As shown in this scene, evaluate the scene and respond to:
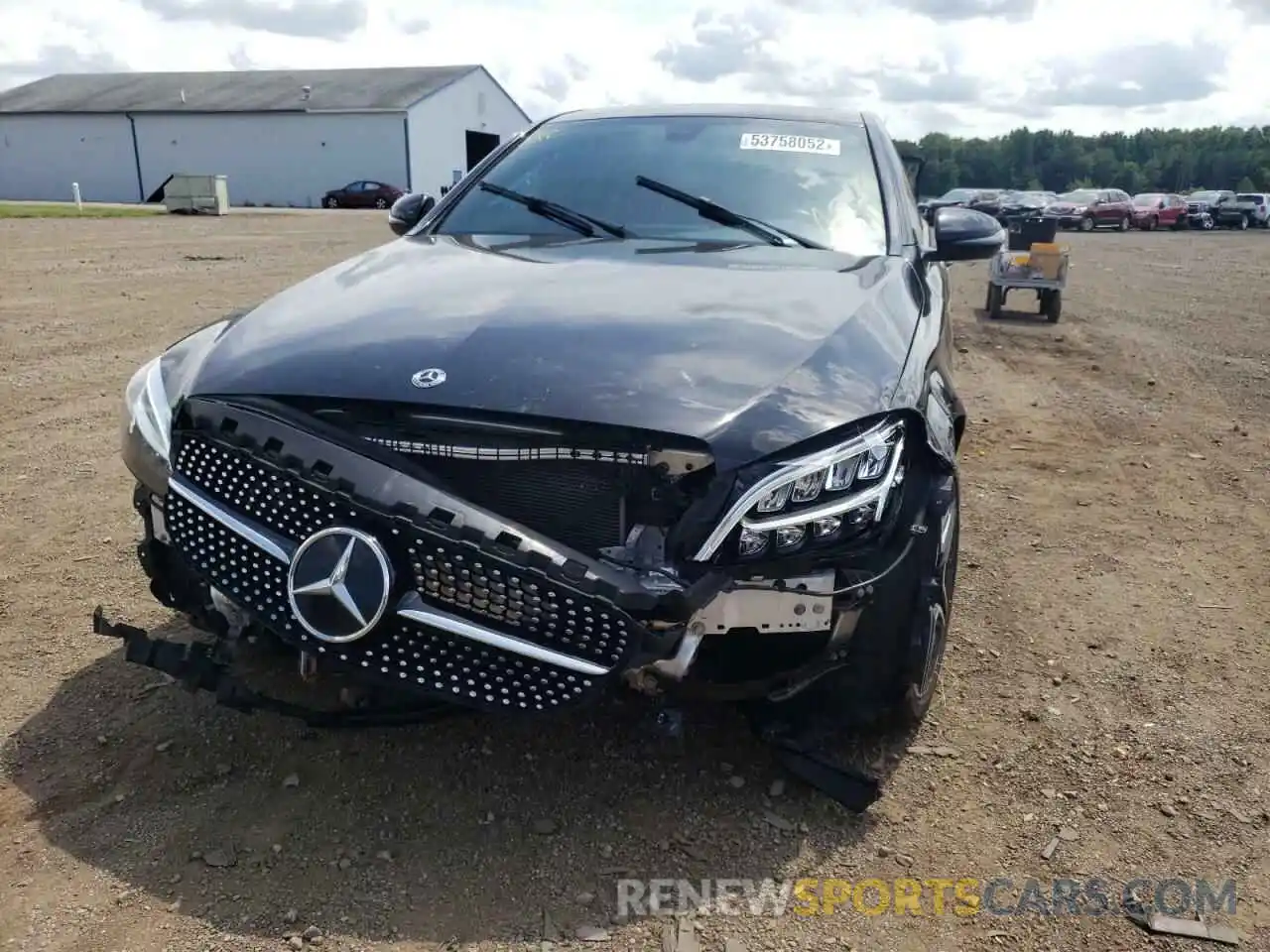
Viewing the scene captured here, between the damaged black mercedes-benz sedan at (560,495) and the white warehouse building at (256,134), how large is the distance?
45147 mm

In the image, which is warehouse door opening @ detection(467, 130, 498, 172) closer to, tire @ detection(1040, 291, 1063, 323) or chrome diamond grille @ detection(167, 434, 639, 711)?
tire @ detection(1040, 291, 1063, 323)

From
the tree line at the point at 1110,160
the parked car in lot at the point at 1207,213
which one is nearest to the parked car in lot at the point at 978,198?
the parked car in lot at the point at 1207,213

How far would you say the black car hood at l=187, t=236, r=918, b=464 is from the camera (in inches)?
85.2

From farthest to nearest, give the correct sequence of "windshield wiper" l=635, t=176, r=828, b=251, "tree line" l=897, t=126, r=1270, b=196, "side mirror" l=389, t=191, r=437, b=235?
"tree line" l=897, t=126, r=1270, b=196, "side mirror" l=389, t=191, r=437, b=235, "windshield wiper" l=635, t=176, r=828, b=251

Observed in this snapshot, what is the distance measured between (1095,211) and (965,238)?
115 feet

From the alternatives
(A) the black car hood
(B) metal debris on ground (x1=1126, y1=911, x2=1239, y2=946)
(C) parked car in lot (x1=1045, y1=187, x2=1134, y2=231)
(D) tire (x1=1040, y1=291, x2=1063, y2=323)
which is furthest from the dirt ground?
(C) parked car in lot (x1=1045, y1=187, x2=1134, y2=231)

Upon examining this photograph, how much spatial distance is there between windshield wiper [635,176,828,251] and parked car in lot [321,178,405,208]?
40.0 meters

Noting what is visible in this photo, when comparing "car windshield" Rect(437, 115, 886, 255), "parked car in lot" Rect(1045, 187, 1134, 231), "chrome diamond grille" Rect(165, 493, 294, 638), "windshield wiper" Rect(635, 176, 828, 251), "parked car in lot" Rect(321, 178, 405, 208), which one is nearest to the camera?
"chrome diamond grille" Rect(165, 493, 294, 638)

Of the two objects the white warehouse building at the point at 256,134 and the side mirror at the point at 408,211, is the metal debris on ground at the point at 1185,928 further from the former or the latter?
the white warehouse building at the point at 256,134

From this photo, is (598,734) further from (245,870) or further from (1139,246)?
(1139,246)

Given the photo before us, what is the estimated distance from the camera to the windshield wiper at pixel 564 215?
11.3ft

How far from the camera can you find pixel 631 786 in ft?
8.51

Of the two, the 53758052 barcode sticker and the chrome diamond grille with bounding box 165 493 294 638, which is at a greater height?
the 53758052 barcode sticker

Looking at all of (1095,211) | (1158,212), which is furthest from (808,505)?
(1158,212)
